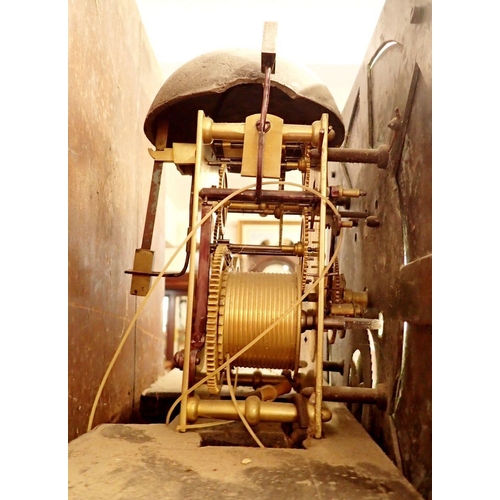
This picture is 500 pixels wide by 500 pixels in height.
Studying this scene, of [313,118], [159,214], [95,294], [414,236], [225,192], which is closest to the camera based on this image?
[414,236]

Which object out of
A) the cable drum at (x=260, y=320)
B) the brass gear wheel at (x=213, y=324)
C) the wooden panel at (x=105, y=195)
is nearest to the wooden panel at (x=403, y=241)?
the cable drum at (x=260, y=320)

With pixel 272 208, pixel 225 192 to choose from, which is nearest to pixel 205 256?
pixel 225 192

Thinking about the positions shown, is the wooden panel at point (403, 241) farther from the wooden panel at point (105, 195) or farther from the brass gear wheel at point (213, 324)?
the wooden panel at point (105, 195)

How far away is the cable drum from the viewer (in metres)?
1.78

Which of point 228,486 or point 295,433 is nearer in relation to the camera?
point 228,486

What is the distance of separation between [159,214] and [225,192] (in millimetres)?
2340

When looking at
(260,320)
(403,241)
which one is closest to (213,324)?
(260,320)

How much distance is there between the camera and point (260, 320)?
178 cm

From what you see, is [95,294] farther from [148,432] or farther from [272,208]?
[272,208]

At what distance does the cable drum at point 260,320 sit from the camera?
1781 mm

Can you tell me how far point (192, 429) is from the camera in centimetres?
183

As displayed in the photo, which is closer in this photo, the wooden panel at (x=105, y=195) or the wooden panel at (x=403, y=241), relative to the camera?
the wooden panel at (x=403, y=241)

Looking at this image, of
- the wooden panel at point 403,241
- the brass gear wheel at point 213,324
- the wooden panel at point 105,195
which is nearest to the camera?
the wooden panel at point 403,241

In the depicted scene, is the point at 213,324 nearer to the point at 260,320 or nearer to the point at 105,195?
the point at 260,320
